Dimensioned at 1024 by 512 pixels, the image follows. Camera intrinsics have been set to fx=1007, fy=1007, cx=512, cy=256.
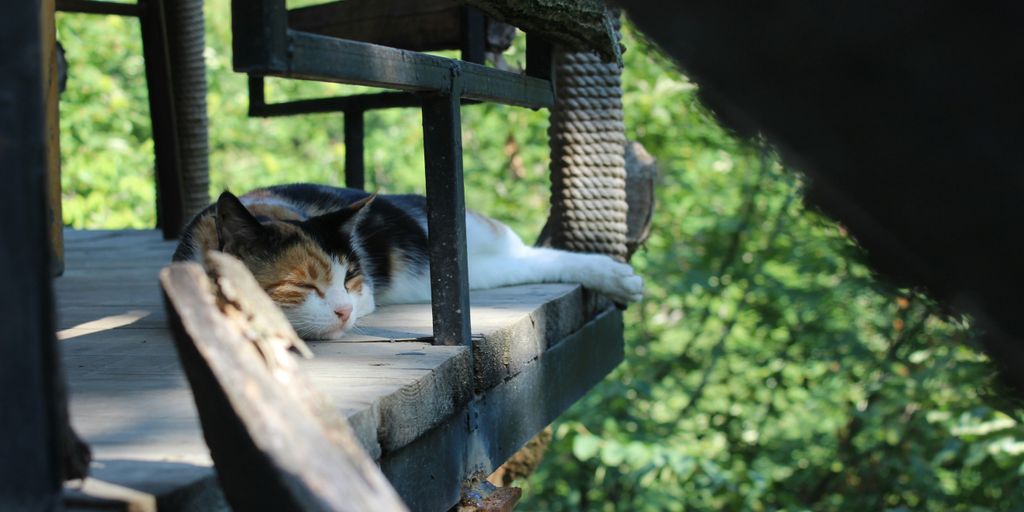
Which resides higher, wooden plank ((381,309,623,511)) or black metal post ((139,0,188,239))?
black metal post ((139,0,188,239))

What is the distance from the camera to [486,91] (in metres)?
1.97

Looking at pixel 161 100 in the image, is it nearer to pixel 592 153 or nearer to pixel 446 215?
pixel 592 153

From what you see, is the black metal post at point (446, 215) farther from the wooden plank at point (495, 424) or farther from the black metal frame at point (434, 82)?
the wooden plank at point (495, 424)

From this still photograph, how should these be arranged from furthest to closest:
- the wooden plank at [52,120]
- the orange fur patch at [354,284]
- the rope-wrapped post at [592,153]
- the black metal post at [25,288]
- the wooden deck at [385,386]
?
the rope-wrapped post at [592,153], the wooden plank at [52,120], the orange fur patch at [354,284], the wooden deck at [385,386], the black metal post at [25,288]

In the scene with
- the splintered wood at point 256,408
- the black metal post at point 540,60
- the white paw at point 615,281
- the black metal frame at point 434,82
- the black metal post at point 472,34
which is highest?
the black metal post at point 472,34

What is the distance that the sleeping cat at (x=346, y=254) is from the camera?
205 cm

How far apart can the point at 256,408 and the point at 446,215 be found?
894 mm

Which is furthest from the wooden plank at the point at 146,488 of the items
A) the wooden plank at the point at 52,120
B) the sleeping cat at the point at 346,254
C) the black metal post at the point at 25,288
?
the wooden plank at the point at 52,120

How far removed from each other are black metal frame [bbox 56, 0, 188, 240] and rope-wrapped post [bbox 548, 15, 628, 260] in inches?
67.8

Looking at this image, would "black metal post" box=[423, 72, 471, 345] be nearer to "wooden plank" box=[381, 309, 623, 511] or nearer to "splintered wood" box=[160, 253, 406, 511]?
"wooden plank" box=[381, 309, 623, 511]

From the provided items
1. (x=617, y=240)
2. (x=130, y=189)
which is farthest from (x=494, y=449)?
(x=130, y=189)

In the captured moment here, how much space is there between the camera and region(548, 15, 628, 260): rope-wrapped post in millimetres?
3109

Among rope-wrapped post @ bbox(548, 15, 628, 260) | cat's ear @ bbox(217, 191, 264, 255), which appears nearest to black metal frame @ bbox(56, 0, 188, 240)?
rope-wrapped post @ bbox(548, 15, 628, 260)

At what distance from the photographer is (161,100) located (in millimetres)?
3982
